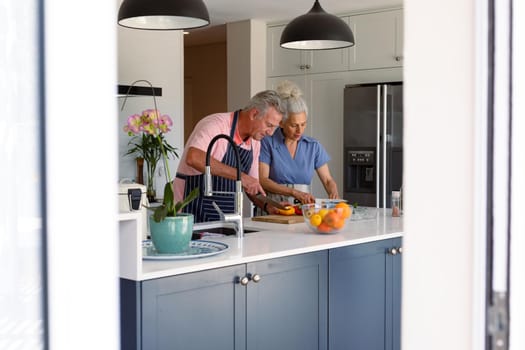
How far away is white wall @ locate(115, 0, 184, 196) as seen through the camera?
19.1ft

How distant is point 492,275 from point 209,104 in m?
8.97

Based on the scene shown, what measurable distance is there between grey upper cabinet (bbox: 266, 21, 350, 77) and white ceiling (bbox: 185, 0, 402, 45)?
0.65 ft

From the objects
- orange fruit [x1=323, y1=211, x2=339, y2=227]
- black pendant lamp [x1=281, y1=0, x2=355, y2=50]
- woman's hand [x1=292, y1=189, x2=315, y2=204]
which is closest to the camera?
orange fruit [x1=323, y1=211, x2=339, y2=227]

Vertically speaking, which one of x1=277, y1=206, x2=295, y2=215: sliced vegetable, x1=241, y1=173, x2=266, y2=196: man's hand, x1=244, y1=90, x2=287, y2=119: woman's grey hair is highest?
x1=244, y1=90, x2=287, y2=119: woman's grey hair

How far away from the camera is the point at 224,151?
3.74 m

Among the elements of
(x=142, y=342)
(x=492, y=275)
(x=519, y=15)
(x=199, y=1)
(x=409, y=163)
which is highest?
(x=199, y=1)

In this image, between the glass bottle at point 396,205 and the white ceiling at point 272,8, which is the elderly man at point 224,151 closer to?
the glass bottle at point 396,205

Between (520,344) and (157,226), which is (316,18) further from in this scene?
(520,344)

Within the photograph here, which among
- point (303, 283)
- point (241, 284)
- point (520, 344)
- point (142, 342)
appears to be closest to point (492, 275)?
point (520, 344)

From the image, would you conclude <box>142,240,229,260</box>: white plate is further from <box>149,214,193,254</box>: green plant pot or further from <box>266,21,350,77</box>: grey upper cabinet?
<box>266,21,350,77</box>: grey upper cabinet

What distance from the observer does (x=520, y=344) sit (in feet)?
2.87

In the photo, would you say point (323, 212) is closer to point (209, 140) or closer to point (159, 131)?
point (209, 140)

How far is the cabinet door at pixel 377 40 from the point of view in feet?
19.4

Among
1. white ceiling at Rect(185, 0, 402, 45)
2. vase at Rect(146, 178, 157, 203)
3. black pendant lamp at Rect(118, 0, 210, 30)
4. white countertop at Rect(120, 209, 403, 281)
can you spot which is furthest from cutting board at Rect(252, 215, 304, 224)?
white ceiling at Rect(185, 0, 402, 45)
